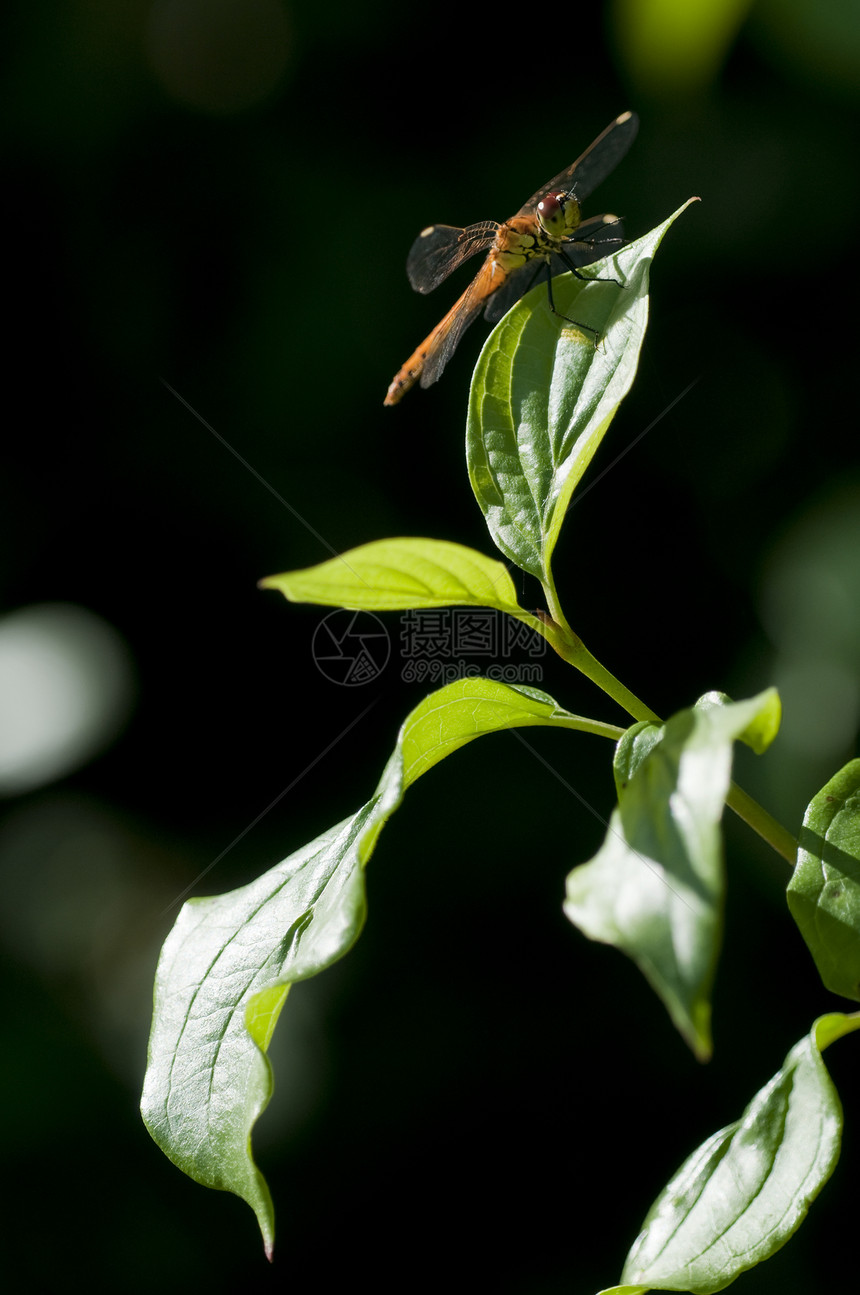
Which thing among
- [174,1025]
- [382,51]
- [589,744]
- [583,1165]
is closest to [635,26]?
[382,51]

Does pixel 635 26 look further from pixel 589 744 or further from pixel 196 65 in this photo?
A: pixel 589 744

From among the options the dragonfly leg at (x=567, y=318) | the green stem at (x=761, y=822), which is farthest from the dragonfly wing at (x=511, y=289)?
the green stem at (x=761, y=822)

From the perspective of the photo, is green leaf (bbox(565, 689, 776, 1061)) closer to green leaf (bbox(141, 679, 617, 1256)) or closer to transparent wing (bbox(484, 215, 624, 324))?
green leaf (bbox(141, 679, 617, 1256))

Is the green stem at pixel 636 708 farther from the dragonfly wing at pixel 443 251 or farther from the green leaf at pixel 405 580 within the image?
the dragonfly wing at pixel 443 251

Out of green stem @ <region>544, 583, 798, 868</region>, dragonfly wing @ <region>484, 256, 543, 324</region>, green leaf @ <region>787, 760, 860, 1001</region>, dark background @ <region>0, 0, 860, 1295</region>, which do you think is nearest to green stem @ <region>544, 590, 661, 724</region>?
green stem @ <region>544, 583, 798, 868</region>

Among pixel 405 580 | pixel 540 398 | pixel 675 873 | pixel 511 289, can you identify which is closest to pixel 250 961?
pixel 405 580

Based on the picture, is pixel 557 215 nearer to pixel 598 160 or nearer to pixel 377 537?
pixel 598 160
